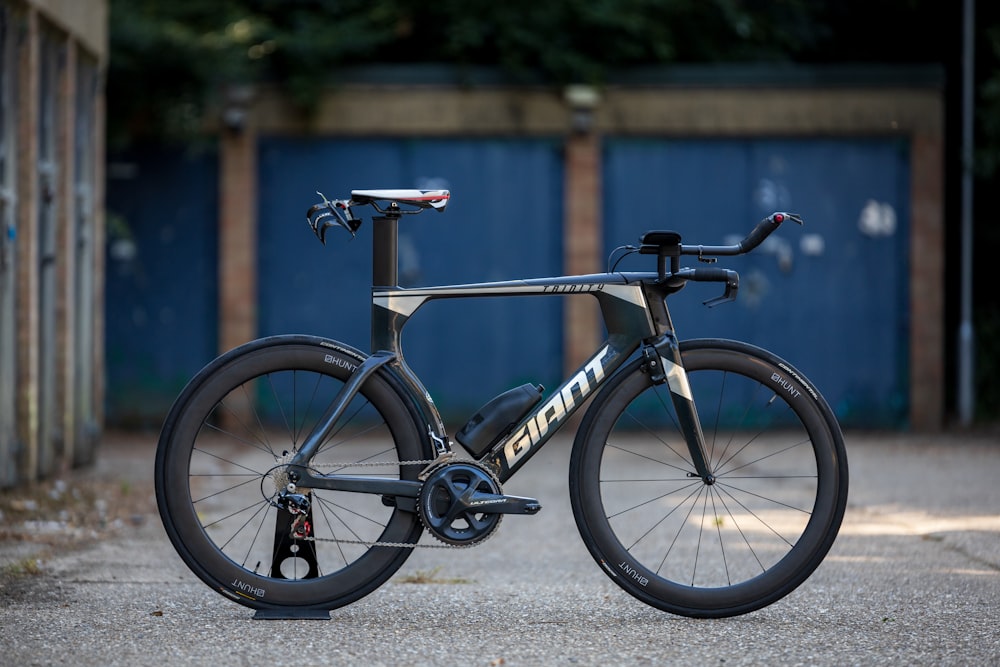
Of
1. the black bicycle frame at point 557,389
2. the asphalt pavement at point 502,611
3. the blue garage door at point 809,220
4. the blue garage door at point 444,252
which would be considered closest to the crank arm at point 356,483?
the black bicycle frame at point 557,389

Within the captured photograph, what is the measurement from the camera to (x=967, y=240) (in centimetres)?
1159

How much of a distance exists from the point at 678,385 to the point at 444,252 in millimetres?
7793

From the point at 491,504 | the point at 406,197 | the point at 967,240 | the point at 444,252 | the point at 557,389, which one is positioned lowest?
the point at 491,504

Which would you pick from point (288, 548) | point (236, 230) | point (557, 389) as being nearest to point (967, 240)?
point (236, 230)

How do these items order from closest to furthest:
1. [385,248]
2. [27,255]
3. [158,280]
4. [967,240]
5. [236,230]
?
[385,248] → [27,255] → [967,240] → [236,230] → [158,280]

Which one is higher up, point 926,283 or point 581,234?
point 581,234

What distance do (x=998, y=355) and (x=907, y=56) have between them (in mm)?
3095

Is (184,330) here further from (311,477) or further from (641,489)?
(311,477)

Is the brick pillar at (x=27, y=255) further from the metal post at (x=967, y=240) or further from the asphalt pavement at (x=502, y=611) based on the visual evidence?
the metal post at (x=967, y=240)

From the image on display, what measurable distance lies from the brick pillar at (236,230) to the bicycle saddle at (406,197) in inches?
311

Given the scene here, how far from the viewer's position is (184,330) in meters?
11.9

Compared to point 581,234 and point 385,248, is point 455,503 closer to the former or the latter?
point 385,248

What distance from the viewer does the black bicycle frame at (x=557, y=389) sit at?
396cm

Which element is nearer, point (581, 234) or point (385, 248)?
point (385, 248)
